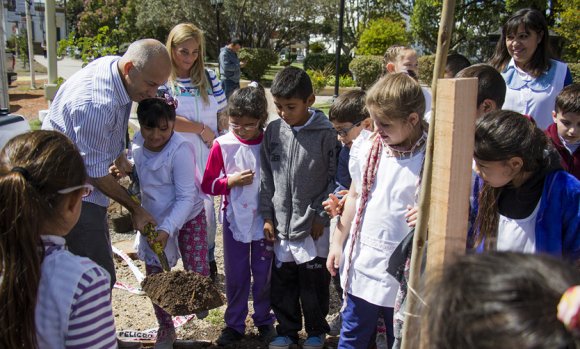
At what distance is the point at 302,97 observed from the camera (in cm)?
318

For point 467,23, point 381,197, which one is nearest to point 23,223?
point 381,197

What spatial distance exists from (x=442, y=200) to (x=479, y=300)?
0.47 metres

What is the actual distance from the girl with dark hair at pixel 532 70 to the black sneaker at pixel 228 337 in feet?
7.58

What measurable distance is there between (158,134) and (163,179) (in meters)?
0.27

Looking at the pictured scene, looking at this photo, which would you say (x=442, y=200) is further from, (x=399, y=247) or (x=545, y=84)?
(x=545, y=84)

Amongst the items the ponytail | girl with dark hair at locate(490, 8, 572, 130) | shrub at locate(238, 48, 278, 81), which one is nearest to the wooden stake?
the ponytail

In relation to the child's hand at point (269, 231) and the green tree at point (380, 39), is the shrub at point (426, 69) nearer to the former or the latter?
the green tree at point (380, 39)

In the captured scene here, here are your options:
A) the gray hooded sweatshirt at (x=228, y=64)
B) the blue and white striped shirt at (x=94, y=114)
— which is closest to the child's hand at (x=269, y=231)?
the blue and white striped shirt at (x=94, y=114)

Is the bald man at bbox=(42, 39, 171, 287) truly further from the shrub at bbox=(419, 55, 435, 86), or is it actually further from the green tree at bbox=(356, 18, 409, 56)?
the green tree at bbox=(356, 18, 409, 56)

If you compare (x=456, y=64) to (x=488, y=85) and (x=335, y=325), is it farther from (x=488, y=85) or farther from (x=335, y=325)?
(x=335, y=325)

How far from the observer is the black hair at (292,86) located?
10.4 feet

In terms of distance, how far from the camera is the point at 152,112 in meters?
3.21

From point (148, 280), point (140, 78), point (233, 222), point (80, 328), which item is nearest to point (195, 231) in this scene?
point (233, 222)

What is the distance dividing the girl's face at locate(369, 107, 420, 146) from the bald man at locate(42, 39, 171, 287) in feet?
3.97
